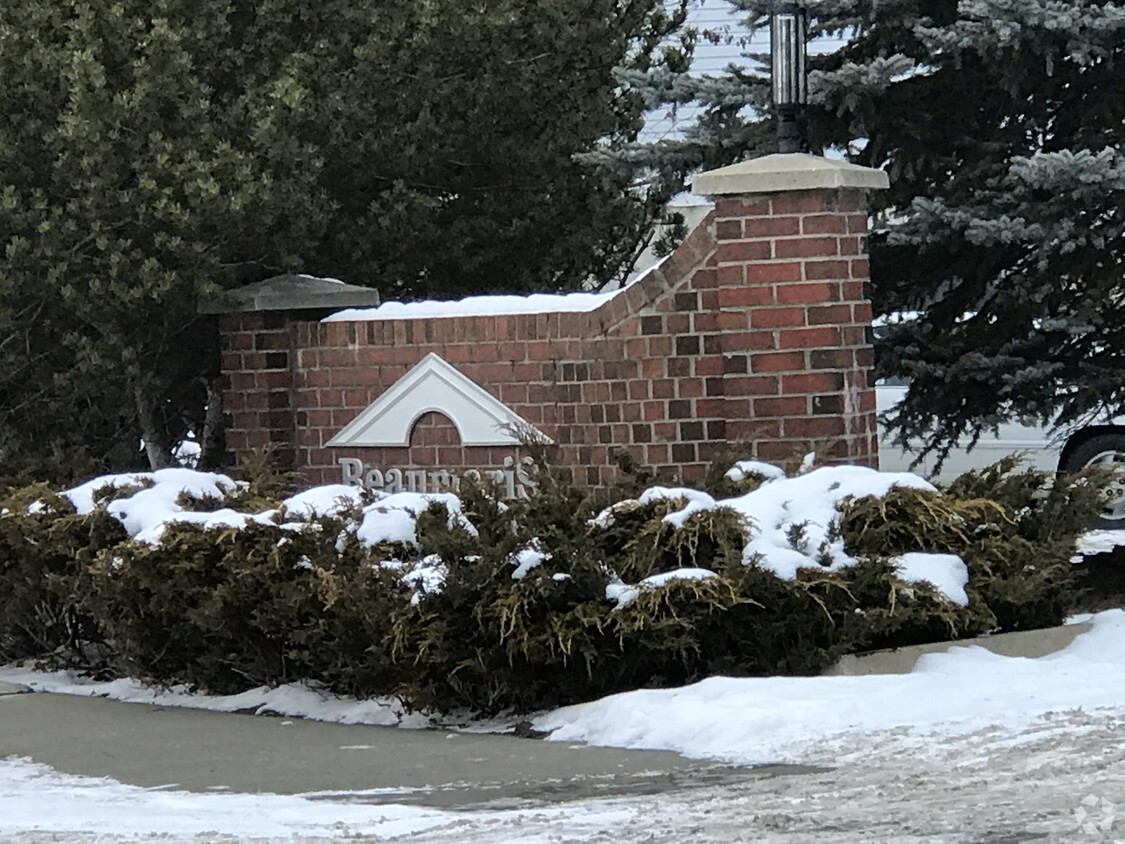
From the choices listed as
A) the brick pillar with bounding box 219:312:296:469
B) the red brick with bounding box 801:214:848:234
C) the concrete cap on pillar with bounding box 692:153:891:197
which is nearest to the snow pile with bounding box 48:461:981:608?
the red brick with bounding box 801:214:848:234

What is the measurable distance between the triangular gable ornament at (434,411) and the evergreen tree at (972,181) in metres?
1.69

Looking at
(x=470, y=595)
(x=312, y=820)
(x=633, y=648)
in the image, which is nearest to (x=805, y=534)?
(x=633, y=648)

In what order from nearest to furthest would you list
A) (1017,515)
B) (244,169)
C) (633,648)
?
1. (633,648)
2. (1017,515)
3. (244,169)

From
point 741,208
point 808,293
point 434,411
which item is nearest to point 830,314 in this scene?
point 808,293

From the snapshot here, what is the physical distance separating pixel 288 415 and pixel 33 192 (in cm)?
163

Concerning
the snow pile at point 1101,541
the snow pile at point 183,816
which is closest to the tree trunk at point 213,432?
the snow pile at point 183,816

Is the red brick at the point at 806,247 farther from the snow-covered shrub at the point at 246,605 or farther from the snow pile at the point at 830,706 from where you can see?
the snow-covered shrub at the point at 246,605

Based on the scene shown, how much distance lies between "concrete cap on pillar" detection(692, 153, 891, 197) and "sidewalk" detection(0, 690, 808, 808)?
2.71 metres

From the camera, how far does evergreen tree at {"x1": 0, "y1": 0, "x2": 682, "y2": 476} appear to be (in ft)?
31.6

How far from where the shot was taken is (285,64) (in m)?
10.1

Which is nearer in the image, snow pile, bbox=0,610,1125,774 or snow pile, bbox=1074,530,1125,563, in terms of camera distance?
snow pile, bbox=0,610,1125,774

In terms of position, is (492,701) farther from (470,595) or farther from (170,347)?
(170,347)

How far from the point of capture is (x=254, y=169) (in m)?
9.81

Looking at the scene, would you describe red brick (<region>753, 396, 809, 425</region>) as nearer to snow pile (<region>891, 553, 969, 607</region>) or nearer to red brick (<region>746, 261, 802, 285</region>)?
red brick (<region>746, 261, 802, 285</region>)
